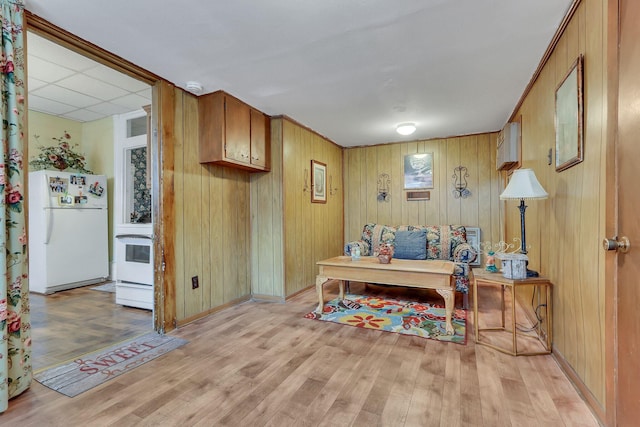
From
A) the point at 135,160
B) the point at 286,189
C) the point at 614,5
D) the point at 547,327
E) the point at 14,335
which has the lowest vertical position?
the point at 547,327

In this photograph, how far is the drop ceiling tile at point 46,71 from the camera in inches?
113

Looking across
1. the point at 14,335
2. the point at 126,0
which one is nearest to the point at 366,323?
the point at 14,335

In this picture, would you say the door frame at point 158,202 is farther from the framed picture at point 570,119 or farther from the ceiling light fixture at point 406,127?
the framed picture at point 570,119

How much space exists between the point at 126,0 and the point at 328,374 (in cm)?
260

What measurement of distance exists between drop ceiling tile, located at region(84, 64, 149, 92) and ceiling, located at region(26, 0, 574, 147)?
0.09ft

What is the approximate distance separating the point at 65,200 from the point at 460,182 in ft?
19.1

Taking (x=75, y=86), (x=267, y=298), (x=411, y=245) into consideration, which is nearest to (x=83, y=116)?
(x=75, y=86)

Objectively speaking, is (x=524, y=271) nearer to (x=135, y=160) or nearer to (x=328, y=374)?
(x=328, y=374)

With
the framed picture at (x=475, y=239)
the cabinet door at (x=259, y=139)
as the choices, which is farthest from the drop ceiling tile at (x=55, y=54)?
the framed picture at (x=475, y=239)

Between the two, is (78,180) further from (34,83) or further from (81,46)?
(81,46)

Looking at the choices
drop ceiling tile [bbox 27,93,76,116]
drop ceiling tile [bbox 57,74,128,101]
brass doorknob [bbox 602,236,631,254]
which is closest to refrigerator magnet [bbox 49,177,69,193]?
drop ceiling tile [bbox 27,93,76,116]

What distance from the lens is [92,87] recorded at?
11.5 feet

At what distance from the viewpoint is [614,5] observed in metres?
1.31

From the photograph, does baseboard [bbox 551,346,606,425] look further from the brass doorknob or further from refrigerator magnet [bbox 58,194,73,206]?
refrigerator magnet [bbox 58,194,73,206]
